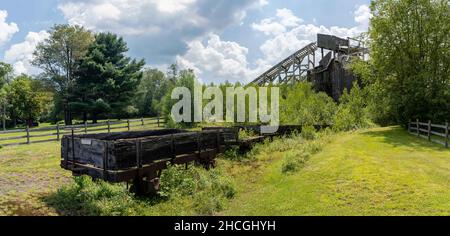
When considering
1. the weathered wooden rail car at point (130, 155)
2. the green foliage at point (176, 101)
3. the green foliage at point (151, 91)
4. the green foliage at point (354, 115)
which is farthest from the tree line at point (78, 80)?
the weathered wooden rail car at point (130, 155)

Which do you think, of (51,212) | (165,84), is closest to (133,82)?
(165,84)

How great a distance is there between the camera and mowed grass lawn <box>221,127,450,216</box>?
6.84 metres

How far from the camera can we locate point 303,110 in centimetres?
2359

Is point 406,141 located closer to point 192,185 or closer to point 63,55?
point 192,185

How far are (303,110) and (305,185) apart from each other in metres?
15.5

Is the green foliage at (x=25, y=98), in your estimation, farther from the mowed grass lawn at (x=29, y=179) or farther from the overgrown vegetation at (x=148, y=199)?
the overgrown vegetation at (x=148, y=199)

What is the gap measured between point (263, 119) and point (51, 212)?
17.2 metres

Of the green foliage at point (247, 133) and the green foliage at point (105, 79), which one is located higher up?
the green foliage at point (105, 79)

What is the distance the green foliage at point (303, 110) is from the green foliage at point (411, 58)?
13.4 feet

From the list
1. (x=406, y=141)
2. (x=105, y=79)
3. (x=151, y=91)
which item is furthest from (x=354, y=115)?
(x=151, y=91)

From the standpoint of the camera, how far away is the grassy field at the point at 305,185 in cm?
698

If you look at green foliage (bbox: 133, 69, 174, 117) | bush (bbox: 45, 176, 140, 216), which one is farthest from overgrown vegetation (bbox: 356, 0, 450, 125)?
green foliage (bbox: 133, 69, 174, 117)

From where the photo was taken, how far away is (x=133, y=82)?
4175cm
